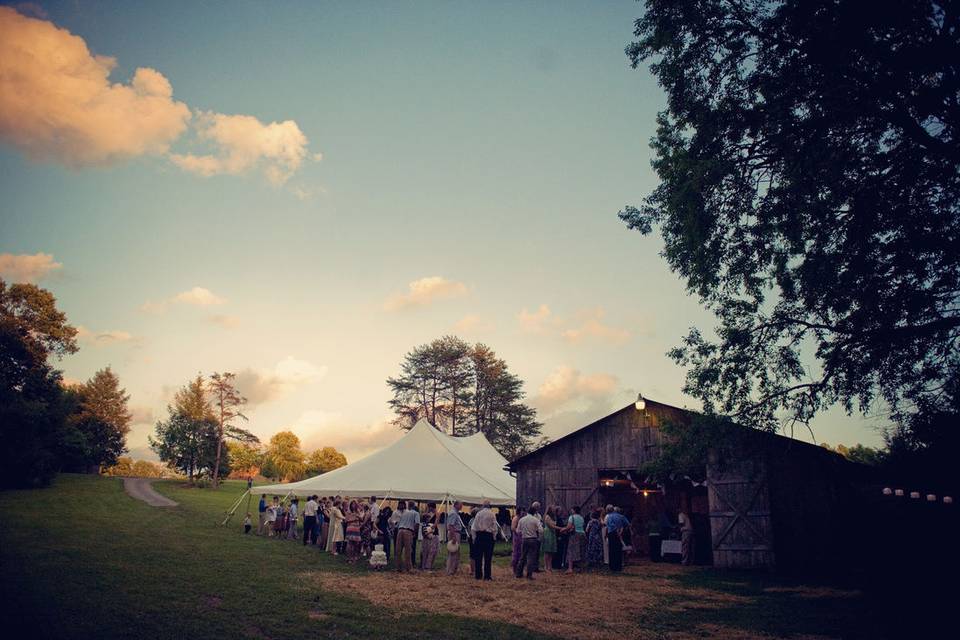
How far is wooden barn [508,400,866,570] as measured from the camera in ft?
46.7

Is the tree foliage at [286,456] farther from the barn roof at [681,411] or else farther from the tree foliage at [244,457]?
the barn roof at [681,411]

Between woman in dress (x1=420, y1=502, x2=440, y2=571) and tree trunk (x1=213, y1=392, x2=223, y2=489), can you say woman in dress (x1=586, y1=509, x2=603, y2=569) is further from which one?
tree trunk (x1=213, y1=392, x2=223, y2=489)

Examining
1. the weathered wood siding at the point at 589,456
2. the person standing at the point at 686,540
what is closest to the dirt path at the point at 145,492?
the weathered wood siding at the point at 589,456

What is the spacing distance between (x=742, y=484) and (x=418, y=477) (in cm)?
972

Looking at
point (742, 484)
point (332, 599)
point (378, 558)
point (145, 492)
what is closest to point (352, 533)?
point (378, 558)

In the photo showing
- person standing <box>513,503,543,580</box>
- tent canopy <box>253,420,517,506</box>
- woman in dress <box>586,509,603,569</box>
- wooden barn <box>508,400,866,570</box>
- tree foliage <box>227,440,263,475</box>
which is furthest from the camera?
tree foliage <box>227,440,263,475</box>

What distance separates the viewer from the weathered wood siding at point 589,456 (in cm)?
1667

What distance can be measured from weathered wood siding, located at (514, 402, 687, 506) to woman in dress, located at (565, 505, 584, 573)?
7.15ft

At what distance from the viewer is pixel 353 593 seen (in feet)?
30.6

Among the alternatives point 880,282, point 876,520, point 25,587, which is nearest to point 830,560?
point 876,520

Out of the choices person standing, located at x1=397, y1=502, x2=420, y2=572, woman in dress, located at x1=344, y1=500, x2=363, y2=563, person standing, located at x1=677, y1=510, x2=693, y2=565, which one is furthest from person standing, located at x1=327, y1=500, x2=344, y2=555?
person standing, located at x1=677, y1=510, x2=693, y2=565

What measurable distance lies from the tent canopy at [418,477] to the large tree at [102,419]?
109 feet

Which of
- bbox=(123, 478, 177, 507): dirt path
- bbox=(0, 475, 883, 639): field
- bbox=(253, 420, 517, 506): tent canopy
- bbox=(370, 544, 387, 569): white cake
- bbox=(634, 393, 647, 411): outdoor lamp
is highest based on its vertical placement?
bbox=(634, 393, 647, 411): outdoor lamp

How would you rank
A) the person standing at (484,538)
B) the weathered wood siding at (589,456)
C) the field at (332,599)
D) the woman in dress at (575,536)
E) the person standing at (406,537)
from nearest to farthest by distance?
the field at (332,599)
the person standing at (484,538)
the person standing at (406,537)
the woman in dress at (575,536)
the weathered wood siding at (589,456)
